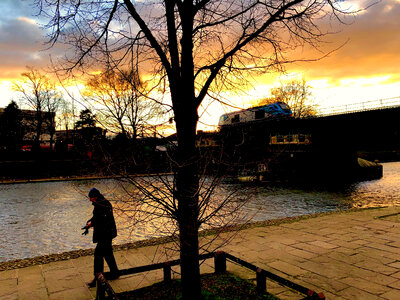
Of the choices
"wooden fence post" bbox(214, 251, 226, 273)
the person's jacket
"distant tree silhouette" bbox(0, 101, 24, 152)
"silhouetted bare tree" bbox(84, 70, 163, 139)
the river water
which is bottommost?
the river water

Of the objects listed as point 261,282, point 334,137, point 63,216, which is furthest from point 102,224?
point 334,137

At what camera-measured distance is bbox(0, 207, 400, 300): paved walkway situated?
17.4ft

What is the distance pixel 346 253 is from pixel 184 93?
18.5ft

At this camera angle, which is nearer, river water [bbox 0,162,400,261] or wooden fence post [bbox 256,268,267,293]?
wooden fence post [bbox 256,268,267,293]

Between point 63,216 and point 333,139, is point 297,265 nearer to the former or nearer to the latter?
point 63,216

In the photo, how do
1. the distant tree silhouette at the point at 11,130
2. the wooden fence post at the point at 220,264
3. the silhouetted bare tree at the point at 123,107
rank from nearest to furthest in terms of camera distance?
the silhouetted bare tree at the point at 123,107, the wooden fence post at the point at 220,264, the distant tree silhouette at the point at 11,130

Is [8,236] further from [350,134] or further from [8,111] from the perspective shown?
[8,111]

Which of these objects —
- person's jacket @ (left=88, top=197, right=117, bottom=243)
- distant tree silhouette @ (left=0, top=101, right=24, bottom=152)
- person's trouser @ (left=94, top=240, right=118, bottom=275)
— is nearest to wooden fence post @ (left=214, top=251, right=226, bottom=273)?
person's trouser @ (left=94, top=240, right=118, bottom=275)

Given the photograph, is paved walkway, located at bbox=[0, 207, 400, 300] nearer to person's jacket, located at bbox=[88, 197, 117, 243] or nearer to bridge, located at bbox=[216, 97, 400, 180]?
person's jacket, located at bbox=[88, 197, 117, 243]

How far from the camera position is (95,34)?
4.64 meters

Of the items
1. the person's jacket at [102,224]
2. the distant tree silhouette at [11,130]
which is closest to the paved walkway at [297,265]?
the person's jacket at [102,224]

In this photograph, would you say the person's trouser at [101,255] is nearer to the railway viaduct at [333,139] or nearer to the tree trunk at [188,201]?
the tree trunk at [188,201]

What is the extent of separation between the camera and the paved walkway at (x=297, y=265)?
5309mm

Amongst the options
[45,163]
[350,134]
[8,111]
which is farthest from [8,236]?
[8,111]
